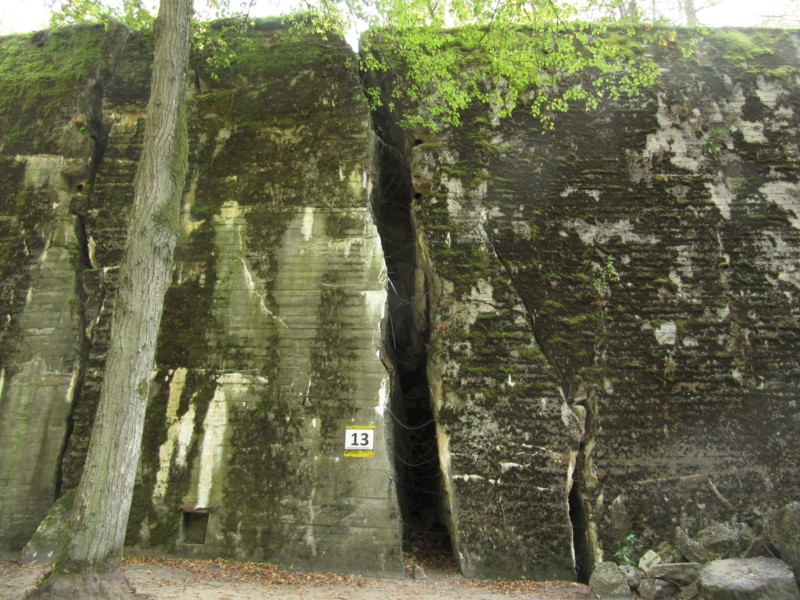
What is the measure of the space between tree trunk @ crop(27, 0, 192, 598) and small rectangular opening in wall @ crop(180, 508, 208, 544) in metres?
1.92

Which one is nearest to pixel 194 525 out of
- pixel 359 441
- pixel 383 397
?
A: pixel 359 441

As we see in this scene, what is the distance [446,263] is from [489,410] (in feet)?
6.14

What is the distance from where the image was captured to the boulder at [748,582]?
4.62m

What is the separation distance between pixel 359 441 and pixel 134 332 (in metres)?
2.83

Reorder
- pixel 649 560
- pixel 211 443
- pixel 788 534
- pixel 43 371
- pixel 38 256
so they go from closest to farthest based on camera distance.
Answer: pixel 788 534 → pixel 649 560 → pixel 211 443 → pixel 43 371 → pixel 38 256

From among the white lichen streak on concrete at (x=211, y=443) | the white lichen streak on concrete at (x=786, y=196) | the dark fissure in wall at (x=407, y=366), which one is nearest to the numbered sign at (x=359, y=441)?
Answer: the dark fissure in wall at (x=407, y=366)

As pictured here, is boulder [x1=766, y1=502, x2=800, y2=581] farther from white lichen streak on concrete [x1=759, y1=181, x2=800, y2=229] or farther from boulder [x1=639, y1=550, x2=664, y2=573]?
white lichen streak on concrete [x1=759, y1=181, x2=800, y2=229]

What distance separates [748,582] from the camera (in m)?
4.69

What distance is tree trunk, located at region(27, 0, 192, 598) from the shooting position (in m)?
4.55

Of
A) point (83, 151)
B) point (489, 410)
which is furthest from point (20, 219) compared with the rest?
point (489, 410)

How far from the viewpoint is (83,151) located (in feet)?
Answer: 27.1

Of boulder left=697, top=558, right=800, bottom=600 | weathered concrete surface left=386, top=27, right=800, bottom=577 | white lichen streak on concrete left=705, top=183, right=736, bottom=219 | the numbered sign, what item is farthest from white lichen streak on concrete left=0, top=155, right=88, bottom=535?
white lichen streak on concrete left=705, top=183, right=736, bottom=219

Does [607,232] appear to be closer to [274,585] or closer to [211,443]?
[211,443]

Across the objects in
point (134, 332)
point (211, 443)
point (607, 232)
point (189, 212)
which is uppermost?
point (189, 212)
